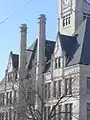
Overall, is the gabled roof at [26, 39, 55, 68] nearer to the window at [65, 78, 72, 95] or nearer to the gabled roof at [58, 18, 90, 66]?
the gabled roof at [58, 18, 90, 66]

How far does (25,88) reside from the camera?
177 ft

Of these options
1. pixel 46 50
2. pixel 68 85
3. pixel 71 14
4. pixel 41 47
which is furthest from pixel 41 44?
pixel 68 85

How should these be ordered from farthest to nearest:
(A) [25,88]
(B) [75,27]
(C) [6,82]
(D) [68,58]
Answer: (C) [6,82]
(B) [75,27]
(D) [68,58]
(A) [25,88]

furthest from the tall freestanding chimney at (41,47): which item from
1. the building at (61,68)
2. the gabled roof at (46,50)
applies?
the gabled roof at (46,50)

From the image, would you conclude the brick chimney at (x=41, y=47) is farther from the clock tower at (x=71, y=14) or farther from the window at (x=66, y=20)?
the window at (x=66, y=20)

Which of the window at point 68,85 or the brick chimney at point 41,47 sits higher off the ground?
the brick chimney at point 41,47

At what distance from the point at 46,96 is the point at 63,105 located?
13.2 feet

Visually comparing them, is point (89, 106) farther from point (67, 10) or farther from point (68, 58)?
point (67, 10)

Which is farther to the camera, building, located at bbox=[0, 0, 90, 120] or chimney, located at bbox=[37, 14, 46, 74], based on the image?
chimney, located at bbox=[37, 14, 46, 74]

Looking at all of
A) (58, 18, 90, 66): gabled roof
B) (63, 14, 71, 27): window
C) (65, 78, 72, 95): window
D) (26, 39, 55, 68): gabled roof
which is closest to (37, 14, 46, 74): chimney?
(26, 39, 55, 68): gabled roof

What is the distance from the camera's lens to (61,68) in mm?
58531

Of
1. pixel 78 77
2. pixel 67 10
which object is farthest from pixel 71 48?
pixel 67 10

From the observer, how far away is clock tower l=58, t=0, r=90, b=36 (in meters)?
69.7

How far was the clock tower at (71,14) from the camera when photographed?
229ft
